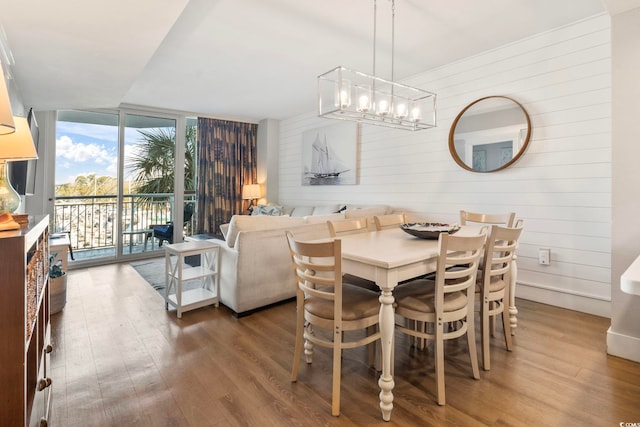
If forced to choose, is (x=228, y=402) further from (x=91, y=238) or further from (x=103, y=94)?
(x=91, y=238)

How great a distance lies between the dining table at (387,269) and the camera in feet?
5.32

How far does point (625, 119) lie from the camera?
2133mm

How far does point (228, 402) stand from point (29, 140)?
5.29 feet

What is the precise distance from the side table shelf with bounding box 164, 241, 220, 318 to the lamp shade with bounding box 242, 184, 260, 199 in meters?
3.24

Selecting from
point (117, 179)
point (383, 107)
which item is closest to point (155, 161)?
point (117, 179)

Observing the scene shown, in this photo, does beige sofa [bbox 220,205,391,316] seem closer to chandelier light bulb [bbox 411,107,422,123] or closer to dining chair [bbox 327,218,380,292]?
dining chair [bbox 327,218,380,292]

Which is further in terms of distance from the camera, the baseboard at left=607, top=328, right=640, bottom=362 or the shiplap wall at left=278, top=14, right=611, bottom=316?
the shiplap wall at left=278, top=14, right=611, bottom=316

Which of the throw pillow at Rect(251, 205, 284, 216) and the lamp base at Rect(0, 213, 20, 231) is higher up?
the throw pillow at Rect(251, 205, 284, 216)

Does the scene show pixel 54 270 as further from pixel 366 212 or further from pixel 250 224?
pixel 366 212

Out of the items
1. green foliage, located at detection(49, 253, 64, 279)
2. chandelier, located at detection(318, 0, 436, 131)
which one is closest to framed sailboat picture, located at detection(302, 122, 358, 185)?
chandelier, located at detection(318, 0, 436, 131)

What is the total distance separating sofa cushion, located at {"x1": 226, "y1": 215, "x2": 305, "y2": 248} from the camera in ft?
9.50

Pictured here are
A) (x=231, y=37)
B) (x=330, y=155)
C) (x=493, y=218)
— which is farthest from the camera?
(x=330, y=155)

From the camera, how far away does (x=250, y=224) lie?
115 inches

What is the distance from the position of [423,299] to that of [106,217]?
17.2ft
